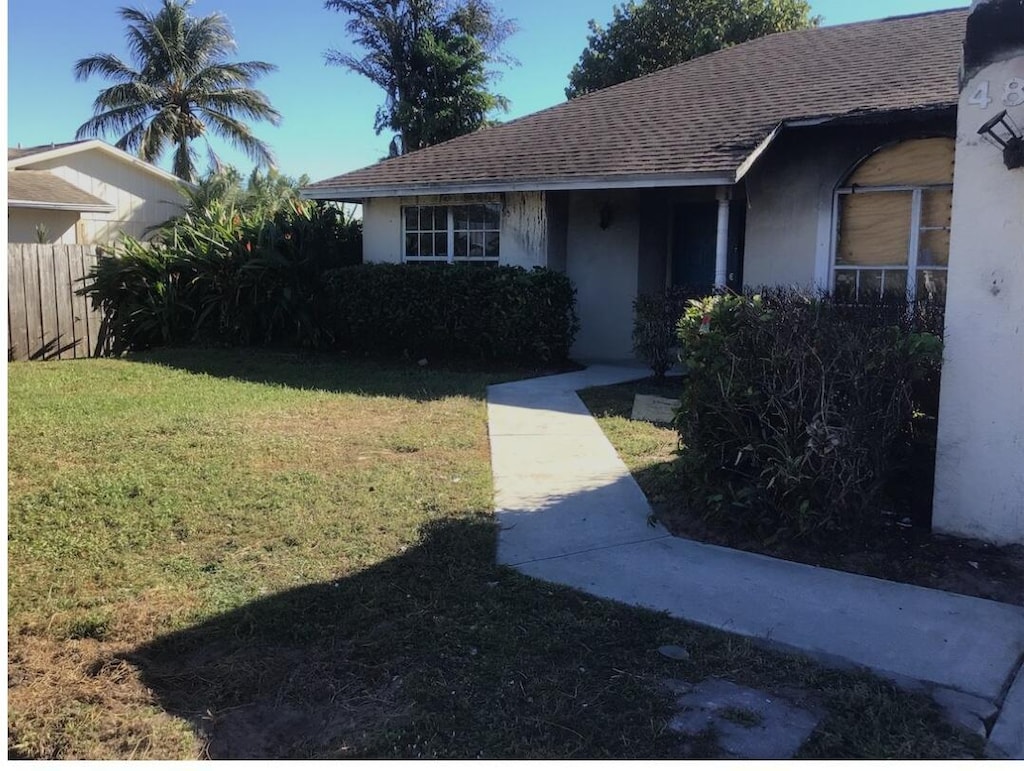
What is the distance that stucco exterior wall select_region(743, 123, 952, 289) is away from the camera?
9.98 meters

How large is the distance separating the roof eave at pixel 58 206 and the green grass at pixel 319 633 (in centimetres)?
1600

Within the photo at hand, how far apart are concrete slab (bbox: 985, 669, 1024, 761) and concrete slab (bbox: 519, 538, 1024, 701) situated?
2.5 inches

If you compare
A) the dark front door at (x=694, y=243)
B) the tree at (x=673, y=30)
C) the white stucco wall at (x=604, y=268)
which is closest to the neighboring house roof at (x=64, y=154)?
the tree at (x=673, y=30)

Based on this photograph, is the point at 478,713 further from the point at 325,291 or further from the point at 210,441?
the point at 325,291

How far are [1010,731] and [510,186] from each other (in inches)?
388

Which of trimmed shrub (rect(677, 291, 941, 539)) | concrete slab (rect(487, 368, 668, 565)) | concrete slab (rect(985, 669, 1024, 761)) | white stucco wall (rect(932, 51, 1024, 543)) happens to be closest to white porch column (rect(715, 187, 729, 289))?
concrete slab (rect(487, 368, 668, 565))

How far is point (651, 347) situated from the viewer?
10375 millimetres

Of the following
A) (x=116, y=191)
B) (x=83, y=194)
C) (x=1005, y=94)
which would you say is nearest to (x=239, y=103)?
(x=116, y=191)

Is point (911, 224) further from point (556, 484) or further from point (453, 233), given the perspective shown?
point (453, 233)

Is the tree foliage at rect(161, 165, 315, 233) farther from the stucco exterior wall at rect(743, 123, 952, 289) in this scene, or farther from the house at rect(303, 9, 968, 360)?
the stucco exterior wall at rect(743, 123, 952, 289)

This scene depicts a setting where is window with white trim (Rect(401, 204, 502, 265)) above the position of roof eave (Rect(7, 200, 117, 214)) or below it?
below

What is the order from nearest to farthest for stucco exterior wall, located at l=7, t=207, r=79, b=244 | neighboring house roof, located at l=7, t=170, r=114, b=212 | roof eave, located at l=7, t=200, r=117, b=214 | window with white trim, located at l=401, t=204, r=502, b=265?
window with white trim, located at l=401, t=204, r=502, b=265
roof eave, located at l=7, t=200, r=117, b=214
neighboring house roof, located at l=7, t=170, r=114, b=212
stucco exterior wall, located at l=7, t=207, r=79, b=244

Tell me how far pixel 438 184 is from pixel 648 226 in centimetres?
327

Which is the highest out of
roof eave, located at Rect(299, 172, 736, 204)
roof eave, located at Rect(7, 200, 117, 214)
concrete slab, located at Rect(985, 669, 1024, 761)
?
roof eave, located at Rect(7, 200, 117, 214)
